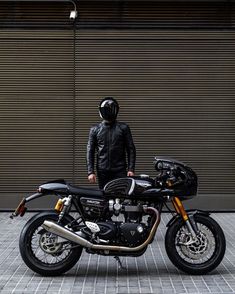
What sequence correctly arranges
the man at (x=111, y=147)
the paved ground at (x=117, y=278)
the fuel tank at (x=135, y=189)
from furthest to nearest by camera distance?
the man at (x=111, y=147) < the fuel tank at (x=135, y=189) < the paved ground at (x=117, y=278)

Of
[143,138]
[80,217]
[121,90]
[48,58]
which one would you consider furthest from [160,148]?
[80,217]

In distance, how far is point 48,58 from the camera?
11.8m

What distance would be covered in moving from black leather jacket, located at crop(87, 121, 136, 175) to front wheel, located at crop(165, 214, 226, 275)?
5.05ft

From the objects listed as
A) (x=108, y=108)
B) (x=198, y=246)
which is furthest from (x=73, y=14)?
(x=198, y=246)

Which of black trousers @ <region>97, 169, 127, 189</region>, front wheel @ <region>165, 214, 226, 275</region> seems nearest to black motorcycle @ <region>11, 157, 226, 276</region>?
front wheel @ <region>165, 214, 226, 275</region>

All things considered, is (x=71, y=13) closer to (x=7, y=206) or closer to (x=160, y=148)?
(x=160, y=148)

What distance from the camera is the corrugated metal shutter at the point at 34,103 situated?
11781 mm

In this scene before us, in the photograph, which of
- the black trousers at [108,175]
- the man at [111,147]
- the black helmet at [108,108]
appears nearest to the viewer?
the black helmet at [108,108]

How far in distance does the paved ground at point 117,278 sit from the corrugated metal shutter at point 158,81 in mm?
3805

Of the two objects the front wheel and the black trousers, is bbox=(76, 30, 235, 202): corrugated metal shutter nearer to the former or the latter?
the black trousers

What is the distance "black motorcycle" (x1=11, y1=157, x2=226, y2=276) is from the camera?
6.86 metres

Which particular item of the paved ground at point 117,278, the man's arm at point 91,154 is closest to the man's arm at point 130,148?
the man's arm at point 91,154

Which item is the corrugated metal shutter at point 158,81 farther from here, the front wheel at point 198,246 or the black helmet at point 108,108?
the front wheel at point 198,246

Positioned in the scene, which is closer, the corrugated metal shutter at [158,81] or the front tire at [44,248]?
the front tire at [44,248]
